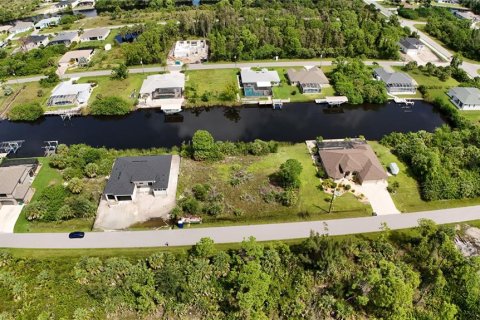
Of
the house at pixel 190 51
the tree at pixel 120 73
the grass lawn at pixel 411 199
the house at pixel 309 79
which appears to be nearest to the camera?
the grass lawn at pixel 411 199

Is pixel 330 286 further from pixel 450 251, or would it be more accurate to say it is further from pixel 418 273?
pixel 450 251

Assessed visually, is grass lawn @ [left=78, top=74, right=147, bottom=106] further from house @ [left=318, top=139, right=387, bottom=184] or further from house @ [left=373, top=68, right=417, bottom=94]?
house @ [left=373, top=68, right=417, bottom=94]

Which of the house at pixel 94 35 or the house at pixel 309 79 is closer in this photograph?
the house at pixel 309 79

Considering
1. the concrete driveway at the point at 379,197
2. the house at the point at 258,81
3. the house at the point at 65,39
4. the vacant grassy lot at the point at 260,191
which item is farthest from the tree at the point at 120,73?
the concrete driveway at the point at 379,197

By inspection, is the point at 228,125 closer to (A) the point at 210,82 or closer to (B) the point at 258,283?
(A) the point at 210,82

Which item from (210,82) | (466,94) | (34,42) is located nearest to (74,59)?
(34,42)

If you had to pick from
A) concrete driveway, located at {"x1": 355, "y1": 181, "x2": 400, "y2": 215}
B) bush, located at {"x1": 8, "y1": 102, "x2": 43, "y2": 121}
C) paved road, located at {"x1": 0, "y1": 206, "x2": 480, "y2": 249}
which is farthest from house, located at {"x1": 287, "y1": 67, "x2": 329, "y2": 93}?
bush, located at {"x1": 8, "y1": 102, "x2": 43, "y2": 121}

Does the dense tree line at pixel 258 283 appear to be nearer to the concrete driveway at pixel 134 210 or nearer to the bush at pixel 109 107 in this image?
the concrete driveway at pixel 134 210
